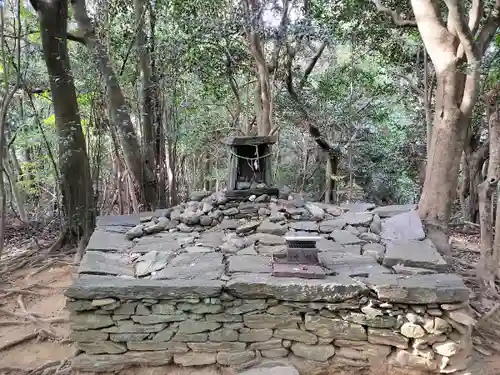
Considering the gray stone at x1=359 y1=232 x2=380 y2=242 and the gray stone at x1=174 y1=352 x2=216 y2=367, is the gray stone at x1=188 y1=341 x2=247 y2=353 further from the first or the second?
the gray stone at x1=359 y1=232 x2=380 y2=242

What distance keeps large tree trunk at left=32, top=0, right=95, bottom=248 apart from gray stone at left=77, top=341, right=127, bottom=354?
299 centimetres

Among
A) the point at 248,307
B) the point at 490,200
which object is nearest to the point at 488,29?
the point at 490,200

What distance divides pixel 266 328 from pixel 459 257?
3.69m

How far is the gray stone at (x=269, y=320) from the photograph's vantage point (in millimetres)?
3033

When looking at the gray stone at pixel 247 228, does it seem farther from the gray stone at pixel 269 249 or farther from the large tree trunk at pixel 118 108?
the large tree trunk at pixel 118 108

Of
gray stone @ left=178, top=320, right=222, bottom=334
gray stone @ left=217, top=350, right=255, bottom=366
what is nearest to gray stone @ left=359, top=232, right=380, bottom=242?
gray stone @ left=217, top=350, right=255, bottom=366

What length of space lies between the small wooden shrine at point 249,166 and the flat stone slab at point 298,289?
74.3 inches

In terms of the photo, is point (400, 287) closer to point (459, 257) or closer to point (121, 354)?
point (121, 354)

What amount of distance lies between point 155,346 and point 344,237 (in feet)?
6.32

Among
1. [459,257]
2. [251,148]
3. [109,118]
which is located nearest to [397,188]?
[459,257]

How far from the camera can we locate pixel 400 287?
2902 millimetres

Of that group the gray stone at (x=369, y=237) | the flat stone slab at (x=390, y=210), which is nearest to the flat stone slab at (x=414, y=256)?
the gray stone at (x=369, y=237)

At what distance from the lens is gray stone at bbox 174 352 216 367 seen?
3.05m

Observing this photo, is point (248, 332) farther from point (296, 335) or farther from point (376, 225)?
point (376, 225)
